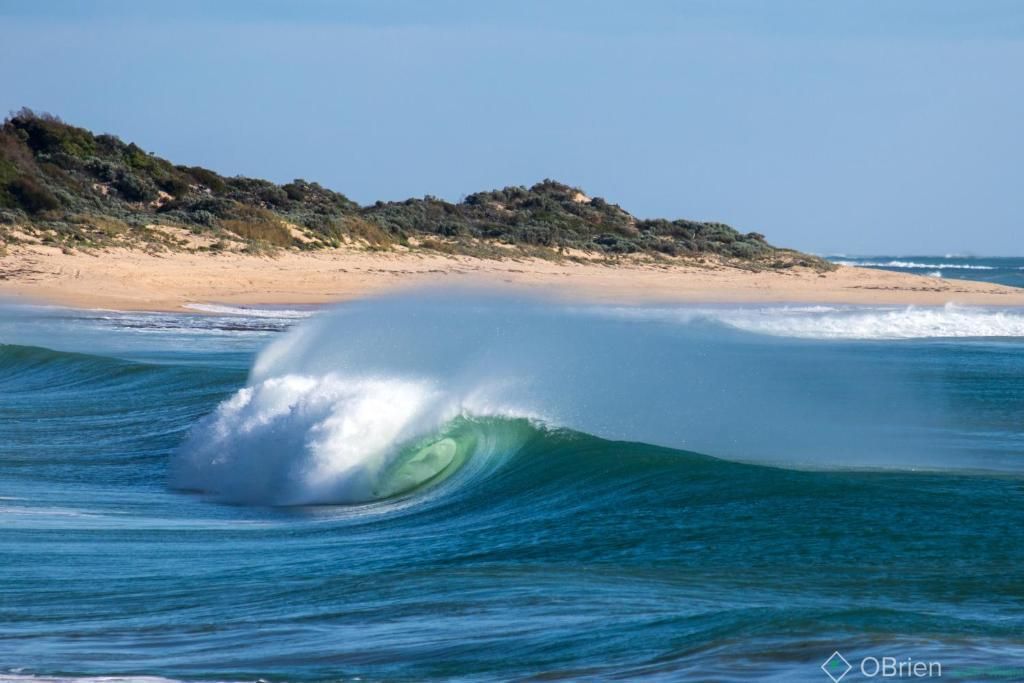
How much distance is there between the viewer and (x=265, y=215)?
129ft

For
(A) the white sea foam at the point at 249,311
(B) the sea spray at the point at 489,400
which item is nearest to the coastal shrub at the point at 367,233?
(A) the white sea foam at the point at 249,311

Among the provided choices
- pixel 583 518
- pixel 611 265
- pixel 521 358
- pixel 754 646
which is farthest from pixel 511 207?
pixel 754 646

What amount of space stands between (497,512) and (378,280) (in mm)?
25156

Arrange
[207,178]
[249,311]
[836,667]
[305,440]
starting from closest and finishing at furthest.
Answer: [836,667] → [305,440] → [249,311] → [207,178]

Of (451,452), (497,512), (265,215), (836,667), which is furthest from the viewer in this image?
(265,215)

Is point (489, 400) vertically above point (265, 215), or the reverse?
point (265, 215)

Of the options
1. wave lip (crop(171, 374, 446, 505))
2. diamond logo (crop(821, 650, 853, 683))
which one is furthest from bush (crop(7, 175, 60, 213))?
diamond logo (crop(821, 650, 853, 683))

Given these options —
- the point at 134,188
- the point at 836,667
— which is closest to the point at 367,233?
the point at 134,188

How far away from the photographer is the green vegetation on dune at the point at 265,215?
3572 cm

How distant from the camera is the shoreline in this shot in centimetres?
3067

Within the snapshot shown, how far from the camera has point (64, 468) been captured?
11977 millimetres

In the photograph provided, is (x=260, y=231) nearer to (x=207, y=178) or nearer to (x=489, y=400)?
(x=207, y=178)

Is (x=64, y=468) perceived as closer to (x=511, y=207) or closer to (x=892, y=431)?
(x=892, y=431)

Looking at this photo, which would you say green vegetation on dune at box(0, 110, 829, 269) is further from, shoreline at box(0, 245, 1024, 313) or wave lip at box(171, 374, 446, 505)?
wave lip at box(171, 374, 446, 505)
